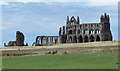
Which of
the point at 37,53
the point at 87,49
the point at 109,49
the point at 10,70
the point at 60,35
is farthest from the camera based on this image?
the point at 60,35

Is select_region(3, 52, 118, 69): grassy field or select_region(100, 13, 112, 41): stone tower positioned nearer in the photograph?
select_region(3, 52, 118, 69): grassy field

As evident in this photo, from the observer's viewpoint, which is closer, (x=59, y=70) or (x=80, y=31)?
(x=59, y=70)

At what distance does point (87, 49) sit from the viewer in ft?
199

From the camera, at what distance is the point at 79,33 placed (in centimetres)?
10406

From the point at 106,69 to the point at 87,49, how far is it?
32565mm

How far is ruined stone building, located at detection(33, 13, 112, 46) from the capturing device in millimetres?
97919

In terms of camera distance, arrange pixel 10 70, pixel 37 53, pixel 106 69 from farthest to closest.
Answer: pixel 37 53 → pixel 10 70 → pixel 106 69

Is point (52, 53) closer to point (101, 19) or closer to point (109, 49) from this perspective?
point (109, 49)

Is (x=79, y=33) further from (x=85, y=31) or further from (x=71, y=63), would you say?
(x=71, y=63)

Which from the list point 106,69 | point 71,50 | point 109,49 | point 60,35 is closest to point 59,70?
point 106,69

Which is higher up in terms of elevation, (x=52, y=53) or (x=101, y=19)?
(x=101, y=19)

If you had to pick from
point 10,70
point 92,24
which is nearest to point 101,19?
point 92,24

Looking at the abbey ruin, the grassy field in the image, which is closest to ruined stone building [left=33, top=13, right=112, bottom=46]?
the abbey ruin

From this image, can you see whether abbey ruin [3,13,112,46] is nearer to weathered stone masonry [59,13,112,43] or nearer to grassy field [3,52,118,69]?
weathered stone masonry [59,13,112,43]
